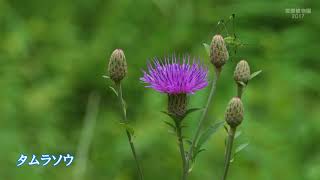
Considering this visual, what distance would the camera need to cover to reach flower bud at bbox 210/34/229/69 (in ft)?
4.23

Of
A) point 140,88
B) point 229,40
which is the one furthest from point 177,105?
point 140,88

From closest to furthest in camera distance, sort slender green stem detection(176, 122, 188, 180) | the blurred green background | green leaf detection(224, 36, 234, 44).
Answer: slender green stem detection(176, 122, 188, 180) → green leaf detection(224, 36, 234, 44) → the blurred green background

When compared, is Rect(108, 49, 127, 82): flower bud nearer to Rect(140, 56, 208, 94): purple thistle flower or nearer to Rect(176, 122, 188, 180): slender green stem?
Rect(140, 56, 208, 94): purple thistle flower

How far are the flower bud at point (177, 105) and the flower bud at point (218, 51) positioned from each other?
10 cm

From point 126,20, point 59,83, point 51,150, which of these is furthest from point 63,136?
point 126,20

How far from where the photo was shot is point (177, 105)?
128 centimetres

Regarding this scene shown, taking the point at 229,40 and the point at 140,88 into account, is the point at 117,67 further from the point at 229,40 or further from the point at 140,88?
the point at 140,88

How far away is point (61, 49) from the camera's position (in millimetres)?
2764

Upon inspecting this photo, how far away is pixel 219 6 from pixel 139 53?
0.56 m

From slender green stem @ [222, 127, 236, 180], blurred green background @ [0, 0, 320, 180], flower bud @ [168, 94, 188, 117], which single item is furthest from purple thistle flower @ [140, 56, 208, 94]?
blurred green background @ [0, 0, 320, 180]

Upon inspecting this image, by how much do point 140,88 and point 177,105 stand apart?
1.33 meters

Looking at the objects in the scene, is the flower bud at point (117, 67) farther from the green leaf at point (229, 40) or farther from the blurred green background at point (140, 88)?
the blurred green background at point (140, 88)

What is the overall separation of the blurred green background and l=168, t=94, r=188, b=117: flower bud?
2.87ft

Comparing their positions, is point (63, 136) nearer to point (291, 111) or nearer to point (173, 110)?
point (291, 111)
